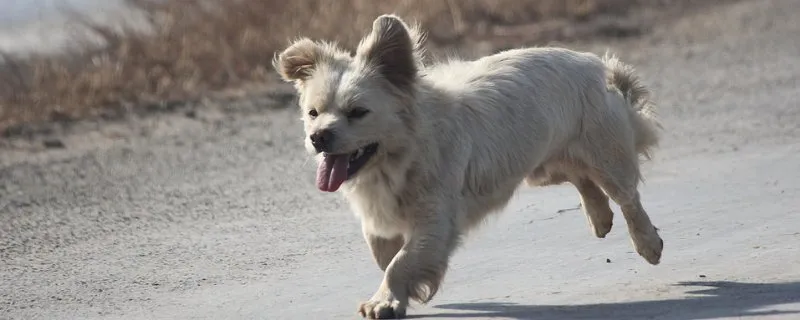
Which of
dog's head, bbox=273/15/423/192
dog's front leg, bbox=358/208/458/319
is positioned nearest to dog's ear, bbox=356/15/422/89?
dog's head, bbox=273/15/423/192

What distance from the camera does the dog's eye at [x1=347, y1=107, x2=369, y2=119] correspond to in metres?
7.12

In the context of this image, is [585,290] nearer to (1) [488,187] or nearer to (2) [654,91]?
(1) [488,187]

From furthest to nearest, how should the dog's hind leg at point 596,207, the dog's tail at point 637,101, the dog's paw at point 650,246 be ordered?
the dog's tail at point 637,101 → the dog's hind leg at point 596,207 → the dog's paw at point 650,246

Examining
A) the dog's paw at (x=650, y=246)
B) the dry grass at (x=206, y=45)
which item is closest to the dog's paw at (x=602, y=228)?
the dog's paw at (x=650, y=246)

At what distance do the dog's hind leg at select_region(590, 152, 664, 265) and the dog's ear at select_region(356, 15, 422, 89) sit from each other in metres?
1.36

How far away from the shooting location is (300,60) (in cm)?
751

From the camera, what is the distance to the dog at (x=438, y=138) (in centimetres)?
711

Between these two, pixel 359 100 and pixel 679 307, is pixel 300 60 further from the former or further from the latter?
pixel 679 307

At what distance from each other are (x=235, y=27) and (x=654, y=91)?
159 inches

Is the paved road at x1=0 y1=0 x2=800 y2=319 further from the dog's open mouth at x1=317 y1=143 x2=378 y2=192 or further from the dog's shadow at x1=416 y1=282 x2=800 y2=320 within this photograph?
the dog's open mouth at x1=317 y1=143 x2=378 y2=192

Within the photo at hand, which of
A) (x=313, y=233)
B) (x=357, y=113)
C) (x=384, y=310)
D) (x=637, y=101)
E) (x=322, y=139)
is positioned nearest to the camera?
(x=384, y=310)

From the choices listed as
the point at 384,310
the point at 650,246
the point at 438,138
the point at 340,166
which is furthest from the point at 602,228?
the point at 384,310

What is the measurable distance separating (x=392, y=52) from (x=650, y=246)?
1.66 meters

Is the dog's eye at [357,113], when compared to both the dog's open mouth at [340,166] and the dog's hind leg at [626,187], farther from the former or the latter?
the dog's hind leg at [626,187]
